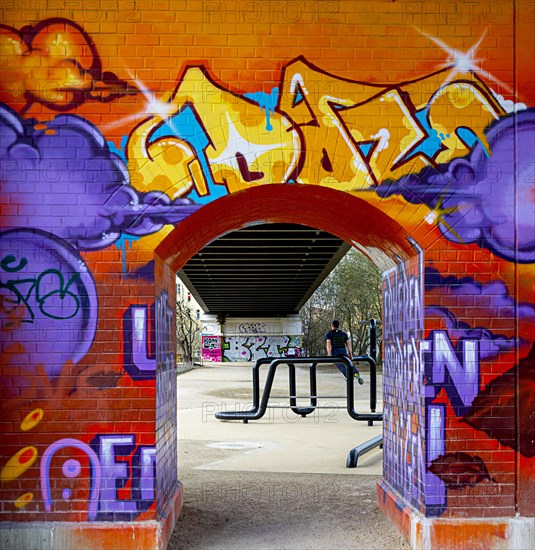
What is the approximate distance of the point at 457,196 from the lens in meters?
6.09

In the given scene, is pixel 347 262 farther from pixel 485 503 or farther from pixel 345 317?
pixel 485 503

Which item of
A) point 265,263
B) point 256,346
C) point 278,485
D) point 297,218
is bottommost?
point 256,346

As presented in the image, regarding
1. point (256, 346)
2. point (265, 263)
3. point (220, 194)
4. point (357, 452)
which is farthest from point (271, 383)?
point (256, 346)

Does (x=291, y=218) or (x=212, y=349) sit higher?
(x=291, y=218)

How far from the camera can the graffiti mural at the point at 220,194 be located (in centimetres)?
595

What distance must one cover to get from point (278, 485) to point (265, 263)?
408 inches

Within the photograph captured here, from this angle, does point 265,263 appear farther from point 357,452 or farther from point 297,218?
point 297,218

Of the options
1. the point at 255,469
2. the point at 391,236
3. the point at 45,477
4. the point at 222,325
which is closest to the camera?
the point at 45,477

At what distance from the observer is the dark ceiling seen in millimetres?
14445

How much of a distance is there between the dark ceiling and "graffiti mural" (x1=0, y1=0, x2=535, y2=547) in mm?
7304

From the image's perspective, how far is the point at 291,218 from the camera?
813 centimetres

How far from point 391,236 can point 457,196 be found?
0.72m

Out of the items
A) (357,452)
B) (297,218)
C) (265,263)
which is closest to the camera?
(297,218)

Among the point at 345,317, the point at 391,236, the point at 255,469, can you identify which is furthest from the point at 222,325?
the point at 391,236
